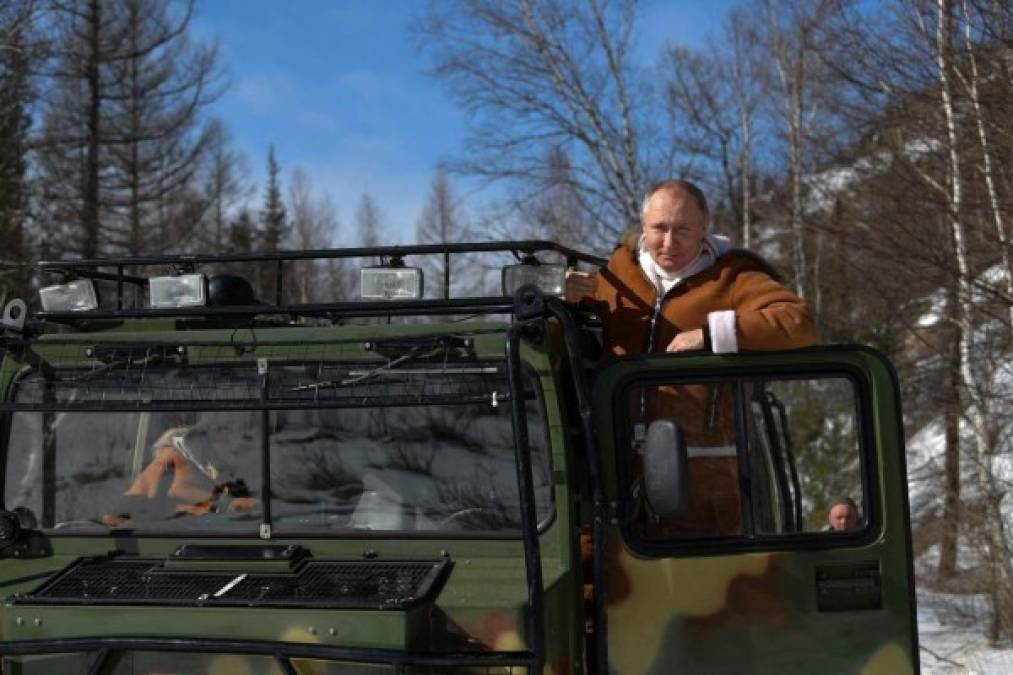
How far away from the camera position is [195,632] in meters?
3.13

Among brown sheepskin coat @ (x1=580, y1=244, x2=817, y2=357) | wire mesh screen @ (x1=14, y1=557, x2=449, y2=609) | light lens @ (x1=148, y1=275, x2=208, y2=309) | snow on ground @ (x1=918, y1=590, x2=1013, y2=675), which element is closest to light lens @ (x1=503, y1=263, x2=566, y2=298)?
brown sheepskin coat @ (x1=580, y1=244, x2=817, y2=357)

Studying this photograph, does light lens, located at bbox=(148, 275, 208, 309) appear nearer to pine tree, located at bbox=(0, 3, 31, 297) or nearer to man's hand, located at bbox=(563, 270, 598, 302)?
man's hand, located at bbox=(563, 270, 598, 302)

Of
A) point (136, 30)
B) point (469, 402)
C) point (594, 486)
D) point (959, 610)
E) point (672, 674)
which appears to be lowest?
point (959, 610)

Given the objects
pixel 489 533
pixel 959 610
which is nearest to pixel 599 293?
pixel 489 533

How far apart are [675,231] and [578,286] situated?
403 mm

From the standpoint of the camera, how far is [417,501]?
11.9 feet

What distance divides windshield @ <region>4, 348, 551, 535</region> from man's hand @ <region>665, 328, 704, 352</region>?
18.7 inches

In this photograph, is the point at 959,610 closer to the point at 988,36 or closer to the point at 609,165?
the point at 988,36

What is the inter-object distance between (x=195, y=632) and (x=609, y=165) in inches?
602

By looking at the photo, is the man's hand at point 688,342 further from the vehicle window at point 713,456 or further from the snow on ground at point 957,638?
A: the snow on ground at point 957,638

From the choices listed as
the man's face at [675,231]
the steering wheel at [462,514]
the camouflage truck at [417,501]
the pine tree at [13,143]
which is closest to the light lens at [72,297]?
the camouflage truck at [417,501]

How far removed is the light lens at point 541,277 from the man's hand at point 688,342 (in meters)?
0.39

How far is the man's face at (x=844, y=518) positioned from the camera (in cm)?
360

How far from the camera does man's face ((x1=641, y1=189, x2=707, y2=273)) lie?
4.05 meters
